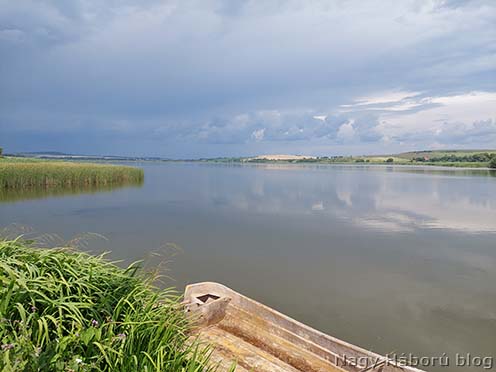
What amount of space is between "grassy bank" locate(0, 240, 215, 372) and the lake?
297cm

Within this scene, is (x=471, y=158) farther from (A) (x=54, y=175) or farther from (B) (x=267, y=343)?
(B) (x=267, y=343)

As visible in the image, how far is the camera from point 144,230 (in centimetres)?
1237

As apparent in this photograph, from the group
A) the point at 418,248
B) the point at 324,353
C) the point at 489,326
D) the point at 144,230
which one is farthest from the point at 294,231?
the point at 324,353

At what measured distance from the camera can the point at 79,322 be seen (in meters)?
2.52

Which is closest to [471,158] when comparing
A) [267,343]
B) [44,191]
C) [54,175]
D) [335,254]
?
[335,254]

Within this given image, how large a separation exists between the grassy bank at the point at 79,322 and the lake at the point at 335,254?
2971 mm

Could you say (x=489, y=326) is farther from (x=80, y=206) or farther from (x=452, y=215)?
(x=80, y=206)

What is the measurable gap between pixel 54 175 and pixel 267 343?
24850 millimetres

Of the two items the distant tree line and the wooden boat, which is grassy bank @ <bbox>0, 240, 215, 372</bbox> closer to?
the wooden boat

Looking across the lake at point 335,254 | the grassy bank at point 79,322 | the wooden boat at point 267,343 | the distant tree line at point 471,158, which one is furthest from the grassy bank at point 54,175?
the distant tree line at point 471,158

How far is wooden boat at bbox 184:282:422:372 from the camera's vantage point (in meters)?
3.15

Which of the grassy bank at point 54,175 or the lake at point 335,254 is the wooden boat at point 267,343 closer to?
the lake at point 335,254

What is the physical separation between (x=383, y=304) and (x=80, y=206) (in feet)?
52.5

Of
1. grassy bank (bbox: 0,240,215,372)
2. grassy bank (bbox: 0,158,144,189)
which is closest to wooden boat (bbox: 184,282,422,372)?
grassy bank (bbox: 0,240,215,372)
